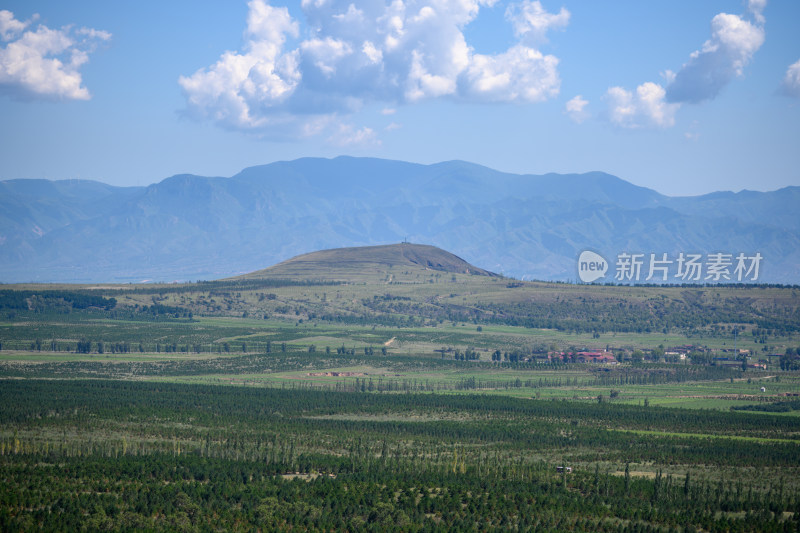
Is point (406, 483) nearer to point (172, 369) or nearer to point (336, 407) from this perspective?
point (336, 407)

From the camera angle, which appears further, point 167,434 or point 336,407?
point 336,407

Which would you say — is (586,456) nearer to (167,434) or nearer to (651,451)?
(651,451)

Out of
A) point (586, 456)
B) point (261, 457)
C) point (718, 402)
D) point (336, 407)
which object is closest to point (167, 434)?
point (261, 457)

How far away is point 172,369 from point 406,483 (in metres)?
98.5

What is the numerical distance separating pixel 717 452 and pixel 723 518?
97.7 feet

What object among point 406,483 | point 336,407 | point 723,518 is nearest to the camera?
point 723,518

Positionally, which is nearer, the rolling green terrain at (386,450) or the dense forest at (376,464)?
the dense forest at (376,464)

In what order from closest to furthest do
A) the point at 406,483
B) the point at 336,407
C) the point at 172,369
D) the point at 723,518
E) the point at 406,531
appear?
the point at 406,531, the point at 723,518, the point at 406,483, the point at 336,407, the point at 172,369

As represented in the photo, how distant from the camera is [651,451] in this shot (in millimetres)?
111125

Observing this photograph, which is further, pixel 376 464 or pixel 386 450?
pixel 386 450

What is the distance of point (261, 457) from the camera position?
102 metres

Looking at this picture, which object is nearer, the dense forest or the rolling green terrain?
the dense forest

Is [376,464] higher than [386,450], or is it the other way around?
[386,450]

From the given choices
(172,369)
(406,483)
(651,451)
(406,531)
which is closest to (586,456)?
(651,451)
